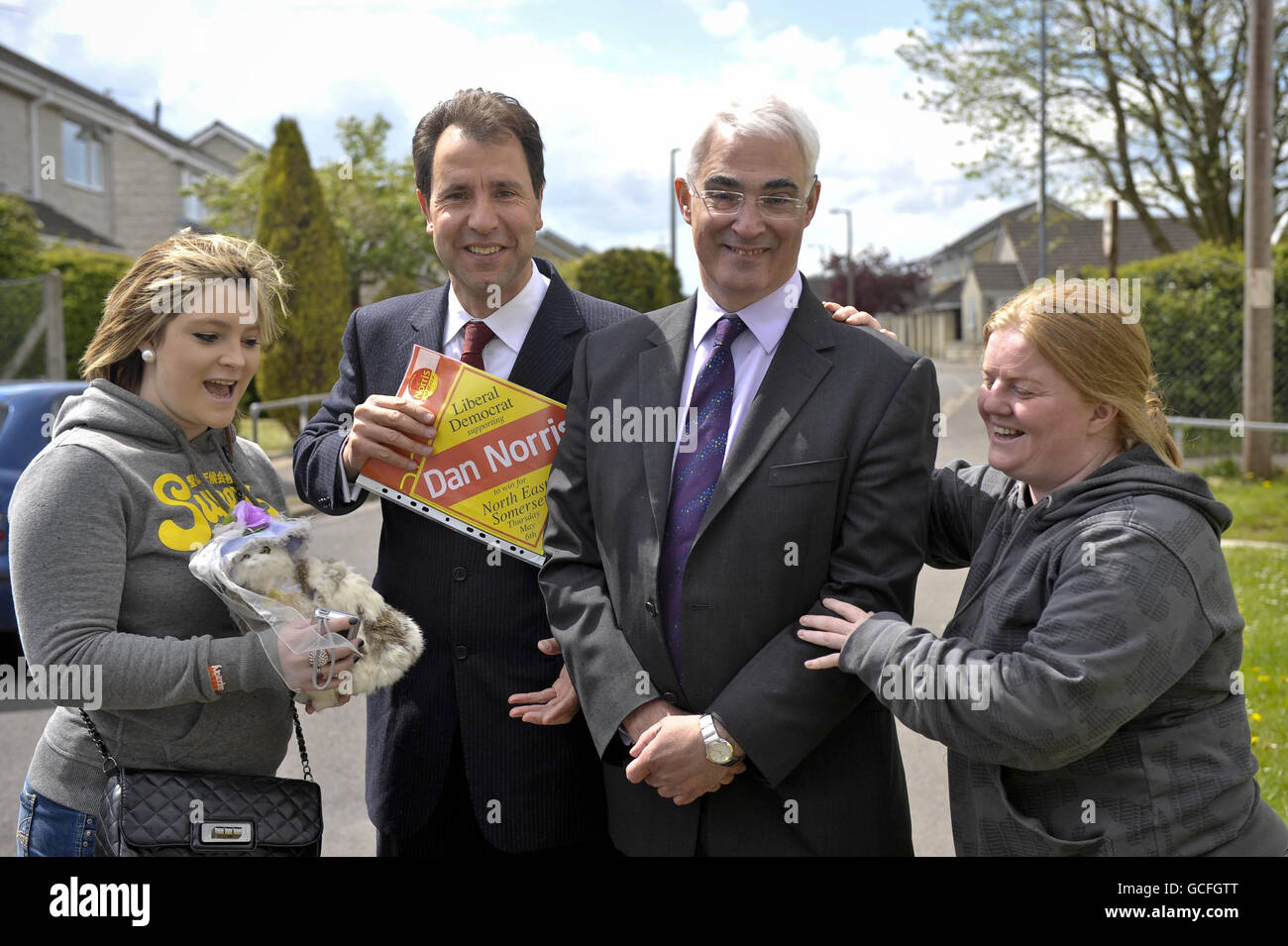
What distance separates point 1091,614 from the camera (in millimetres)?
2158

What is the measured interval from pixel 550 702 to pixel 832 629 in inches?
31.7

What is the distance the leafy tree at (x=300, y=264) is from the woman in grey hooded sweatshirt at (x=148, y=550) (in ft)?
59.3

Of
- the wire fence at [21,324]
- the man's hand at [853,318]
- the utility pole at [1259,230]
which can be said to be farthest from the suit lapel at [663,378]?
the wire fence at [21,324]

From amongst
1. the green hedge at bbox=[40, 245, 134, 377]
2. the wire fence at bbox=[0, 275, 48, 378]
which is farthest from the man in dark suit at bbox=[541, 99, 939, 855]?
the green hedge at bbox=[40, 245, 134, 377]

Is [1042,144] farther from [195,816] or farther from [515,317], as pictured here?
→ [195,816]

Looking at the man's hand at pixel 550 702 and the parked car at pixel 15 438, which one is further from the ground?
the parked car at pixel 15 438

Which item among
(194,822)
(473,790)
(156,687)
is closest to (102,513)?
(156,687)

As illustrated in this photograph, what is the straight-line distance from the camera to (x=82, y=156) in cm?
3722

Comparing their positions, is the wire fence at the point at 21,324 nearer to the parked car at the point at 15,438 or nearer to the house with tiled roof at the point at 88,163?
the parked car at the point at 15,438

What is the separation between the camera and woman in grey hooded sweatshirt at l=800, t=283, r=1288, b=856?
2176mm

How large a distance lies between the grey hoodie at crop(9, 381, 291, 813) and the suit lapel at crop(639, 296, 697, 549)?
0.94m

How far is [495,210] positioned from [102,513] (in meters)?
1.21

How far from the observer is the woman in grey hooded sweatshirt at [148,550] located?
2.35 m
